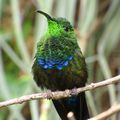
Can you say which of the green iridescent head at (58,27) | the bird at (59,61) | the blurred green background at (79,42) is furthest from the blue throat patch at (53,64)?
the blurred green background at (79,42)

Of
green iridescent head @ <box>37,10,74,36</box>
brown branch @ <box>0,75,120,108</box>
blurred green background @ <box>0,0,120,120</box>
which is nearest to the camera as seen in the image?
brown branch @ <box>0,75,120,108</box>

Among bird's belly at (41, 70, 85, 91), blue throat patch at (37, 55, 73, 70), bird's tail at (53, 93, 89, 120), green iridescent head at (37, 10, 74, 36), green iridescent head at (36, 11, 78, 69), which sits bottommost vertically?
bird's tail at (53, 93, 89, 120)

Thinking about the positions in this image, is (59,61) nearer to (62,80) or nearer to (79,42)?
(62,80)

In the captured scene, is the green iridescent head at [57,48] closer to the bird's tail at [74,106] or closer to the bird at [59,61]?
the bird at [59,61]

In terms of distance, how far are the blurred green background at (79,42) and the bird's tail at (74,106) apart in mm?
182

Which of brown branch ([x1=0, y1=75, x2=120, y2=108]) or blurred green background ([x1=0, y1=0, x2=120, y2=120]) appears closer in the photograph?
brown branch ([x1=0, y1=75, x2=120, y2=108])

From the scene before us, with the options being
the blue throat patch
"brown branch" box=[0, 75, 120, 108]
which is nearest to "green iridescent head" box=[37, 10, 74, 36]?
the blue throat patch

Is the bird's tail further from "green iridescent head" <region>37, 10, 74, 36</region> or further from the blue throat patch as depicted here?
"green iridescent head" <region>37, 10, 74, 36</region>

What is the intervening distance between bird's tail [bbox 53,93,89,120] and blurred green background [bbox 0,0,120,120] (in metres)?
0.18

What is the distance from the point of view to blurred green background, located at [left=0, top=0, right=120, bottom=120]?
2.77 metres

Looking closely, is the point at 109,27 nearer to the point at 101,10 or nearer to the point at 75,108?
the point at 101,10

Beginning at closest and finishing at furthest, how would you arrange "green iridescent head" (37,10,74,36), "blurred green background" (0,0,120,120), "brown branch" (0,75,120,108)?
"brown branch" (0,75,120,108)
"green iridescent head" (37,10,74,36)
"blurred green background" (0,0,120,120)

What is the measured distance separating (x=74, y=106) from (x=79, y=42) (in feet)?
2.23

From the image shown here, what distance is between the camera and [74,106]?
2270 mm
